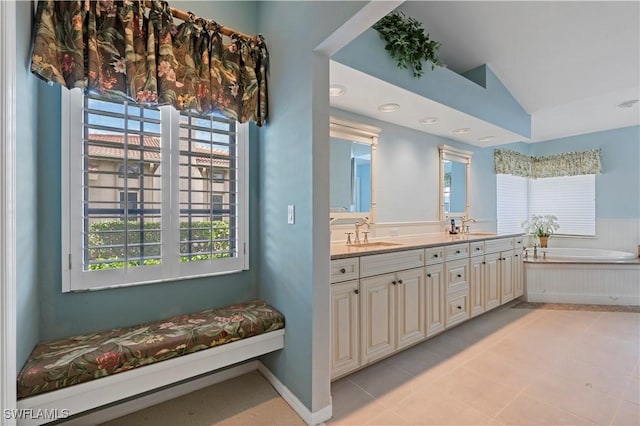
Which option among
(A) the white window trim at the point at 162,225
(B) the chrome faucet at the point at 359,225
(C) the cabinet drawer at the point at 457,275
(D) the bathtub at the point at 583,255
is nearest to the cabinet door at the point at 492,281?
(C) the cabinet drawer at the point at 457,275

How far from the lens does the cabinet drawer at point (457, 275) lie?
9.05ft

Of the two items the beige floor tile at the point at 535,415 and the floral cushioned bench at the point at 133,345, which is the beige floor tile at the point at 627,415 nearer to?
the beige floor tile at the point at 535,415

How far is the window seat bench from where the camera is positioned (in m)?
1.28

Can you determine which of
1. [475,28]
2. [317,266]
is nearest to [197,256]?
[317,266]

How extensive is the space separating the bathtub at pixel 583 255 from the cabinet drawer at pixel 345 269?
3283 mm

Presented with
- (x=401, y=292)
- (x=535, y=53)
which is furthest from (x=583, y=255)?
(x=401, y=292)

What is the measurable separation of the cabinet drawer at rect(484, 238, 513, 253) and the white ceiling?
1271mm

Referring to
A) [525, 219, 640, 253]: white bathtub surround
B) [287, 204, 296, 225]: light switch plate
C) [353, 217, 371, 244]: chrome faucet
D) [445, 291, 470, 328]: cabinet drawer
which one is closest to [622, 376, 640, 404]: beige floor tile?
[445, 291, 470, 328]: cabinet drawer

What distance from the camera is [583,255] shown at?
4512mm

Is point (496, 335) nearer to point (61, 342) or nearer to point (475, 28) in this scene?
point (475, 28)

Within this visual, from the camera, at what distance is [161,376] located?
1.54m

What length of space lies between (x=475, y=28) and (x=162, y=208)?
10.2 feet

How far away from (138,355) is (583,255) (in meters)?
5.69

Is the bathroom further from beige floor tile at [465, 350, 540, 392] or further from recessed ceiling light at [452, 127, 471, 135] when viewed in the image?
recessed ceiling light at [452, 127, 471, 135]
